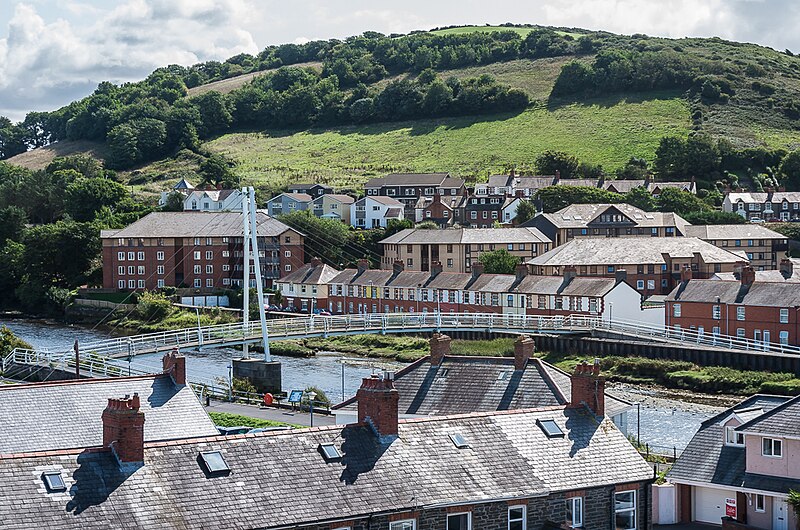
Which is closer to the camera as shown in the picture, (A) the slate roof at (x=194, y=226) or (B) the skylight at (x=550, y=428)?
(B) the skylight at (x=550, y=428)

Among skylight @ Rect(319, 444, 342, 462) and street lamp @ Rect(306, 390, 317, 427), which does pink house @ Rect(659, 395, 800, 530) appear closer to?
skylight @ Rect(319, 444, 342, 462)

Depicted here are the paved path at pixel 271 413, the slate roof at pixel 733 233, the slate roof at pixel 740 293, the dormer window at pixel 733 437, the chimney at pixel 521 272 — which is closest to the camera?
the dormer window at pixel 733 437

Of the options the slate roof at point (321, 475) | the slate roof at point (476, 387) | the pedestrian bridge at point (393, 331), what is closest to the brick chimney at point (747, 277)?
the pedestrian bridge at point (393, 331)

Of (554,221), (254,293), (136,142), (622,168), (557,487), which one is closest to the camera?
(557,487)

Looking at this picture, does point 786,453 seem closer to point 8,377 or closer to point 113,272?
point 8,377

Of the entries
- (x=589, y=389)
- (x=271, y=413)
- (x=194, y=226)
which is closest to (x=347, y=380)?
(x=271, y=413)

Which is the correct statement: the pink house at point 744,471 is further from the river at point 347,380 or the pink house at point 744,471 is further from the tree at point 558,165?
the tree at point 558,165

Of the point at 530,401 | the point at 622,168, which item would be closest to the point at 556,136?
the point at 622,168

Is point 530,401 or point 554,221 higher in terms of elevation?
point 554,221
